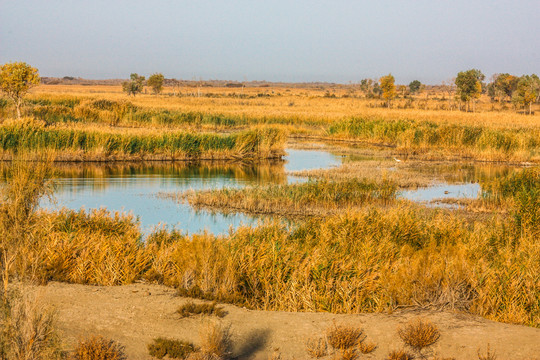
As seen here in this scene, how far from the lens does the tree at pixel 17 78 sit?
3475 centimetres

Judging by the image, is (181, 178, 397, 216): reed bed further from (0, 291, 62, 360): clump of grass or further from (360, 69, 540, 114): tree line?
(360, 69, 540, 114): tree line

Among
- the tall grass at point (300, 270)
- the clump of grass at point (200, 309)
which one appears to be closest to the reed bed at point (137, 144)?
the tall grass at point (300, 270)

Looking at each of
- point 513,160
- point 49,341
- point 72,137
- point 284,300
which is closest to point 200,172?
point 72,137

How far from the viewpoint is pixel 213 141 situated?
33.6 m

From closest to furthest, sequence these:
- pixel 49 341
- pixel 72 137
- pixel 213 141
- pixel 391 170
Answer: pixel 49 341
pixel 391 170
pixel 72 137
pixel 213 141

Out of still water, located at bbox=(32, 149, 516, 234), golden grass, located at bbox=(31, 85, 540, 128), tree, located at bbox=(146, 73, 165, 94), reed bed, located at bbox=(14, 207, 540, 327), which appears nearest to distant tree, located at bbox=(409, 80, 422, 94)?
golden grass, located at bbox=(31, 85, 540, 128)

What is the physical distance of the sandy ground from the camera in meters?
6.64

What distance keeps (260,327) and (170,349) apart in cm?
128

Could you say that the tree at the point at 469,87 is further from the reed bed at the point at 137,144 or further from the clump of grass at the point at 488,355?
the clump of grass at the point at 488,355

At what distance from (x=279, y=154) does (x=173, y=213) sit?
1701cm

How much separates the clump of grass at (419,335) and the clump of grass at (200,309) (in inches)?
88.4

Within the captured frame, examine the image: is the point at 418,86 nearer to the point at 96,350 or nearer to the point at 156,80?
the point at 156,80

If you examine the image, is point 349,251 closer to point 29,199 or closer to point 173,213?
point 29,199

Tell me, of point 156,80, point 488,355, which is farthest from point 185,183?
point 156,80
